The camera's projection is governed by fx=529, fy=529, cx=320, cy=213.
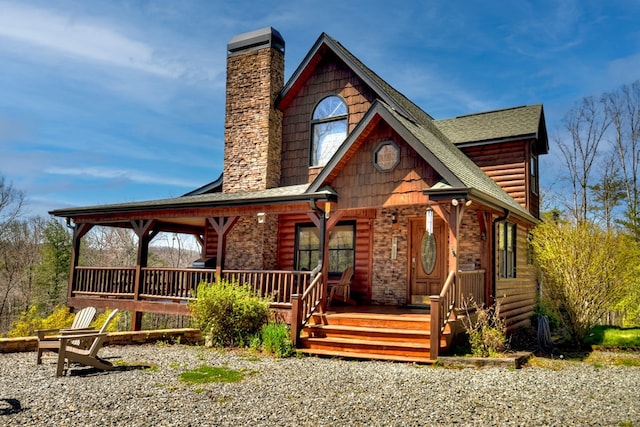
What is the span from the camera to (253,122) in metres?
15.8

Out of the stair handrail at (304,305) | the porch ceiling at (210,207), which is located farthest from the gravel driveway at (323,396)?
the porch ceiling at (210,207)

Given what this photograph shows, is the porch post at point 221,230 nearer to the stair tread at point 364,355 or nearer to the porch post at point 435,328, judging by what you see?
the stair tread at point 364,355

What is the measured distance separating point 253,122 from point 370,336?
8.00 meters

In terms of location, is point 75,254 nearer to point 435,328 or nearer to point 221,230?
point 221,230

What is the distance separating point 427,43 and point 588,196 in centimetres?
1703

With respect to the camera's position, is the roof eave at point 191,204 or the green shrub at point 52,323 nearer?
the roof eave at point 191,204

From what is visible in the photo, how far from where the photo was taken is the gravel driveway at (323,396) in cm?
592

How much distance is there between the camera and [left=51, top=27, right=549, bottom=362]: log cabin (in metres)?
10.8

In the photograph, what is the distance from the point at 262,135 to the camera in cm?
1560

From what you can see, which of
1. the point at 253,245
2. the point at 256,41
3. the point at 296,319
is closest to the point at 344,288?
the point at 296,319

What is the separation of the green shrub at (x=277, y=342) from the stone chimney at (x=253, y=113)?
5.50m

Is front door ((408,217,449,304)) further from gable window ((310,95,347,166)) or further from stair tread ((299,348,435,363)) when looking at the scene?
stair tread ((299,348,435,363))

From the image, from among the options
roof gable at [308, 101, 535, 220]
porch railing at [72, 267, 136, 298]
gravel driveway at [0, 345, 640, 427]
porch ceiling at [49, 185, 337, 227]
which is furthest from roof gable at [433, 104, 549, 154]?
porch railing at [72, 267, 136, 298]

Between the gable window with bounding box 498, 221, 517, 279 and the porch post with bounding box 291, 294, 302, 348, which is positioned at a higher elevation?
the gable window with bounding box 498, 221, 517, 279
